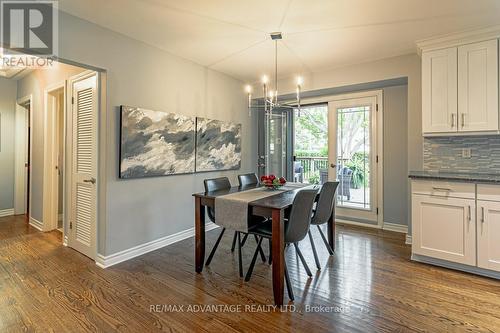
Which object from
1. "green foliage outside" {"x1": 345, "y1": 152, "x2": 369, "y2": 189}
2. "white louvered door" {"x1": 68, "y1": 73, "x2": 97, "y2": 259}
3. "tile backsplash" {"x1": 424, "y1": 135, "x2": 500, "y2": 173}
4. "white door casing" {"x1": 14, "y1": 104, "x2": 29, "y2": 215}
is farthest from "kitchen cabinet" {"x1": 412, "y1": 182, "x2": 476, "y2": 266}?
"white door casing" {"x1": 14, "y1": 104, "x2": 29, "y2": 215}

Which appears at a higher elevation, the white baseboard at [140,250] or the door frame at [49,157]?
the door frame at [49,157]

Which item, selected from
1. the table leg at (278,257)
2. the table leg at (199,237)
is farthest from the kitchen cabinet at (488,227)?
the table leg at (199,237)

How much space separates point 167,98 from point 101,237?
1.85 m

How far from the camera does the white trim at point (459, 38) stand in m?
2.77

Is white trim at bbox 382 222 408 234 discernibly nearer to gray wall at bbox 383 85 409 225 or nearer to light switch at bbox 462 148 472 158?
gray wall at bbox 383 85 409 225

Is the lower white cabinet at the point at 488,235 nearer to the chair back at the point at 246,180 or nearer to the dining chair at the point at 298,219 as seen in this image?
the dining chair at the point at 298,219

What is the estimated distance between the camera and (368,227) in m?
4.28

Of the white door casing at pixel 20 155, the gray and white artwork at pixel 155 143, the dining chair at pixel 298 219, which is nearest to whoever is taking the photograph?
the dining chair at pixel 298 219

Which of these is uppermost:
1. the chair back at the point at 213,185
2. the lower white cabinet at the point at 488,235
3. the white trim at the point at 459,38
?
the white trim at the point at 459,38

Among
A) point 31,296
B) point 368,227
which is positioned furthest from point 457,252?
point 31,296

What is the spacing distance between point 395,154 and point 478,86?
1415mm

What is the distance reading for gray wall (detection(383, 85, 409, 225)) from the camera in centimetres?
397

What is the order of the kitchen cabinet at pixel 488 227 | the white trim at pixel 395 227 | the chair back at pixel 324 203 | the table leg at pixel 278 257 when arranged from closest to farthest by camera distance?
the table leg at pixel 278 257, the kitchen cabinet at pixel 488 227, the chair back at pixel 324 203, the white trim at pixel 395 227

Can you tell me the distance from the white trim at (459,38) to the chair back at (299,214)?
2397 millimetres
